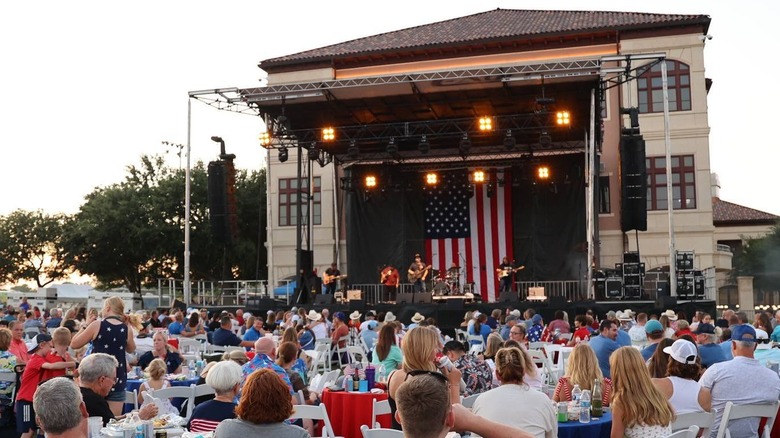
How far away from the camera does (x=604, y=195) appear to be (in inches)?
1080

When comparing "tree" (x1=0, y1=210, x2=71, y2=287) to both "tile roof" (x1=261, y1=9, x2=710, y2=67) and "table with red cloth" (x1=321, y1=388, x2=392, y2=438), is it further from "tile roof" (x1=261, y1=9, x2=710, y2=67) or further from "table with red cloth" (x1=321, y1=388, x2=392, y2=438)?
"table with red cloth" (x1=321, y1=388, x2=392, y2=438)

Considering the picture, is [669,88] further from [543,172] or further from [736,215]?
[736,215]

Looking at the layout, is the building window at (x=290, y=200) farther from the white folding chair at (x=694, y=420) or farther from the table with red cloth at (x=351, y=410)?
the white folding chair at (x=694, y=420)

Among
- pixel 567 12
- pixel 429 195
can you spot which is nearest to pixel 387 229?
pixel 429 195

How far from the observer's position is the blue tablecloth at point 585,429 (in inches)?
230

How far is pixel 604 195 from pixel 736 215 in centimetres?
1991

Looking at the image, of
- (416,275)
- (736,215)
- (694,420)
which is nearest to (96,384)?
(694,420)

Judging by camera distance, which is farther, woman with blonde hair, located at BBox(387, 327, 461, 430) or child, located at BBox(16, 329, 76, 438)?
child, located at BBox(16, 329, 76, 438)

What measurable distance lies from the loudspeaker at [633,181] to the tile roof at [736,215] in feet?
84.0

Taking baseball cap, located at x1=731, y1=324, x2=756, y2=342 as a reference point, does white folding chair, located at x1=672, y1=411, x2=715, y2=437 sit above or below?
below

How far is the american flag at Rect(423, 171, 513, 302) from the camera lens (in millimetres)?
26703

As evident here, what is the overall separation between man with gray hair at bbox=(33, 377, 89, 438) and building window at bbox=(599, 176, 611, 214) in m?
25.0

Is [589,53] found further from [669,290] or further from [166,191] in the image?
[166,191]

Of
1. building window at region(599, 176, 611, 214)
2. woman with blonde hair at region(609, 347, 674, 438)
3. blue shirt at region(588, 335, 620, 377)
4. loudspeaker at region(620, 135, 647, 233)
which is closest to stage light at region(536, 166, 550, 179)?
building window at region(599, 176, 611, 214)
